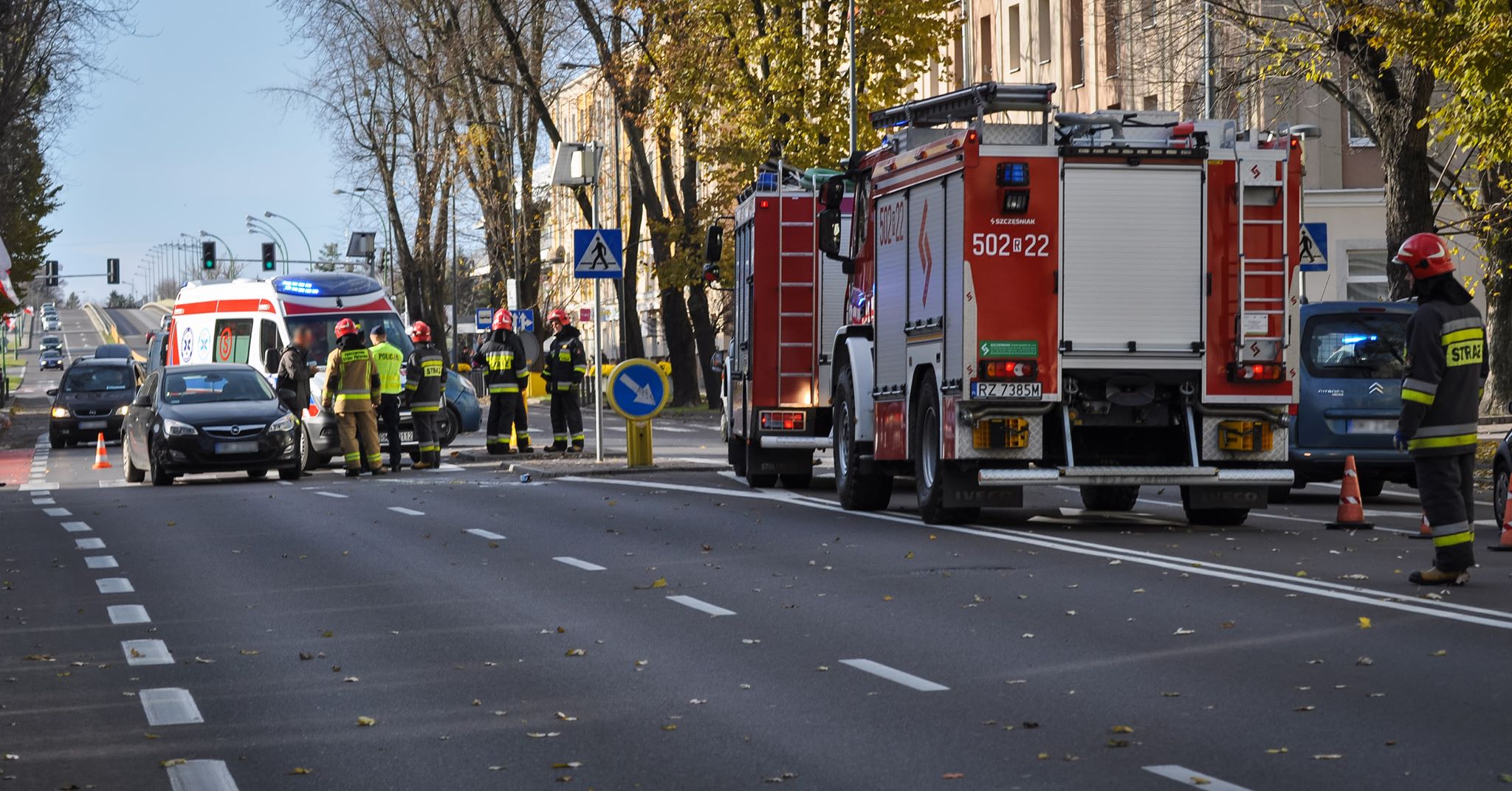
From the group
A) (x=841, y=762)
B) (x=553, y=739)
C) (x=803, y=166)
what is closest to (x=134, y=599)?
(x=553, y=739)

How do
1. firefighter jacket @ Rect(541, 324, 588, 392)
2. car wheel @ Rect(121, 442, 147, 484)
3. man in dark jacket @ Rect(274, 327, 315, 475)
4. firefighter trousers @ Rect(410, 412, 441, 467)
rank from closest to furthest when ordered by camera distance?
car wheel @ Rect(121, 442, 147, 484) < man in dark jacket @ Rect(274, 327, 315, 475) < firefighter trousers @ Rect(410, 412, 441, 467) < firefighter jacket @ Rect(541, 324, 588, 392)

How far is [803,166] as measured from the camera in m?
40.2

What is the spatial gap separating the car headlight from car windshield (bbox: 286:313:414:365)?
4419mm

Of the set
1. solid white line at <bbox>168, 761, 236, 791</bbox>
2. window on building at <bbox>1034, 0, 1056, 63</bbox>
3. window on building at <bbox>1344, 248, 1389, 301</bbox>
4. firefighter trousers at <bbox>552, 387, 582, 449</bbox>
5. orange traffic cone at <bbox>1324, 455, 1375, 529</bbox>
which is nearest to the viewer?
solid white line at <bbox>168, 761, 236, 791</bbox>

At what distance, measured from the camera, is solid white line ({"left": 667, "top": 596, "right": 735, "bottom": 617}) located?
1094cm

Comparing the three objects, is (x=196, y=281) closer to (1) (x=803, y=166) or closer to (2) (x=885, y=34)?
(1) (x=803, y=166)

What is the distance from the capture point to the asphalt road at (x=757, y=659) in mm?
6961

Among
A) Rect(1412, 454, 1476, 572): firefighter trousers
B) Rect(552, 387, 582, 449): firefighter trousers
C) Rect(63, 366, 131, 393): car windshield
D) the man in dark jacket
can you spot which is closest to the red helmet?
Rect(1412, 454, 1476, 572): firefighter trousers

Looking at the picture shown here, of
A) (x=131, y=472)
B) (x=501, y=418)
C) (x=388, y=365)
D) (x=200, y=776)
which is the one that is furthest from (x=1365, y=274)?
(x=200, y=776)

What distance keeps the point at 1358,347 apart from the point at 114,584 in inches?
440

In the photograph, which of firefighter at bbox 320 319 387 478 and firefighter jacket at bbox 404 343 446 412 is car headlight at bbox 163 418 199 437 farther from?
firefighter jacket at bbox 404 343 446 412

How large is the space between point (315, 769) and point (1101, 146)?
9724 mm

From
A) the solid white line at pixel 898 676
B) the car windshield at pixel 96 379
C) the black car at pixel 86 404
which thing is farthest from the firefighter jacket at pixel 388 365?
the car windshield at pixel 96 379

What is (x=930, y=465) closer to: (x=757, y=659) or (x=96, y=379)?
(x=757, y=659)
